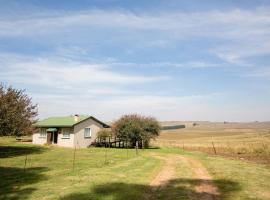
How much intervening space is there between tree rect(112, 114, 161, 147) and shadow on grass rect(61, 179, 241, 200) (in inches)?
1200

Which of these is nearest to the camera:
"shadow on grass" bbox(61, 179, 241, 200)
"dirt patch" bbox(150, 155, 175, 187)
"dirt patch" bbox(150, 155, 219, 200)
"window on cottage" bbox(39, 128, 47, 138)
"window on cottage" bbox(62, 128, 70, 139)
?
"shadow on grass" bbox(61, 179, 241, 200)

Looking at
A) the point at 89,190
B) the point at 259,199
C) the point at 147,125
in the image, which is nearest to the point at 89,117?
the point at 147,125

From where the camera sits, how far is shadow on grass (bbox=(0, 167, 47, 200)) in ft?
50.3

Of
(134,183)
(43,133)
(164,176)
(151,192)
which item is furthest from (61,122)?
(151,192)

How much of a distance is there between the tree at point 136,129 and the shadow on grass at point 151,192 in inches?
1200

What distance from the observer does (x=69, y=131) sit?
163ft

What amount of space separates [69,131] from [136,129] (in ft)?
33.0

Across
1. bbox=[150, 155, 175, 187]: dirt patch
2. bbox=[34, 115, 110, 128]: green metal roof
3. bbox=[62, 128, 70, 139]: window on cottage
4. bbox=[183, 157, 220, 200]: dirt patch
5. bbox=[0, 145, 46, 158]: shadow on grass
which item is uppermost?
bbox=[34, 115, 110, 128]: green metal roof

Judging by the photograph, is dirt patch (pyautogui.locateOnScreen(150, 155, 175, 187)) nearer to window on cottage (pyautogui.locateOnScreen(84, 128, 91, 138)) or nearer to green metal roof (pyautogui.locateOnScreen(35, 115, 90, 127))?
green metal roof (pyautogui.locateOnScreen(35, 115, 90, 127))

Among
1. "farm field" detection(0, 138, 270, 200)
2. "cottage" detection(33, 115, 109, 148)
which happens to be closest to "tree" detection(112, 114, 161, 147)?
"cottage" detection(33, 115, 109, 148)

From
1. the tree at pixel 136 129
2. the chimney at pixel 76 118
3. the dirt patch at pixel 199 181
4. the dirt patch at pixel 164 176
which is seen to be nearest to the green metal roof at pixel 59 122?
the chimney at pixel 76 118

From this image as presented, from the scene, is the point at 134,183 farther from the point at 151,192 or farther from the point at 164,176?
the point at 164,176

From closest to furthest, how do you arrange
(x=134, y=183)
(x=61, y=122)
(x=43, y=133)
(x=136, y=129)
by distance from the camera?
(x=134, y=183), (x=136, y=129), (x=61, y=122), (x=43, y=133)

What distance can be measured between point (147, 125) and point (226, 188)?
32.5m
